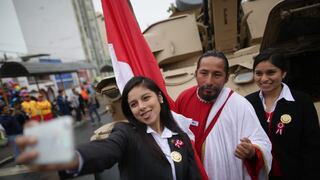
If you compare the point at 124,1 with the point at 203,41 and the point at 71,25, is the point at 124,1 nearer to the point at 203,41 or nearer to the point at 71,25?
the point at 203,41

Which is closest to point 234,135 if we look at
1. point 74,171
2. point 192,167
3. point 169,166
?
point 192,167

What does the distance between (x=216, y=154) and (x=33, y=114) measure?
19.6 feet

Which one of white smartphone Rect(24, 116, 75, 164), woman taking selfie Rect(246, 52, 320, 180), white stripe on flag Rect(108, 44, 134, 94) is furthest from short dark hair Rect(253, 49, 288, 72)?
white smartphone Rect(24, 116, 75, 164)

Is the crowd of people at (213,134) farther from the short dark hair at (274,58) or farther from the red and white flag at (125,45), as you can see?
the red and white flag at (125,45)

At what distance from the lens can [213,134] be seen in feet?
5.69

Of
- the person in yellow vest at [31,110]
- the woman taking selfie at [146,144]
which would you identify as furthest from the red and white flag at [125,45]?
the person in yellow vest at [31,110]

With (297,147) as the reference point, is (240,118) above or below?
above

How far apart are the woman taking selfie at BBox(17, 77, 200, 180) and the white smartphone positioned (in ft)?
1.46

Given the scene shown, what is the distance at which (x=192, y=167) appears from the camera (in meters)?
1.44

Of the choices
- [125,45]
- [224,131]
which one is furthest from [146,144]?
[125,45]

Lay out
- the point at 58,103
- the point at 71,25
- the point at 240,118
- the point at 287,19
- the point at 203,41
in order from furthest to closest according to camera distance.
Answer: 1. the point at 71,25
2. the point at 58,103
3. the point at 203,41
4. the point at 287,19
5. the point at 240,118

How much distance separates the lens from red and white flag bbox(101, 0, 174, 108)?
2.60m

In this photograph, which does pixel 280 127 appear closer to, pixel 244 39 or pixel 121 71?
pixel 121 71

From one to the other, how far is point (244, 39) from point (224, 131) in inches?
184
